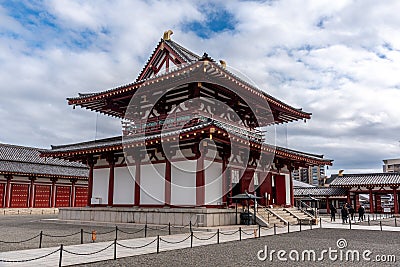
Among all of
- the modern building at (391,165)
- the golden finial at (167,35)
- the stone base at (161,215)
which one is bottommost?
the stone base at (161,215)

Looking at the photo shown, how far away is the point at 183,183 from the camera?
22344 millimetres

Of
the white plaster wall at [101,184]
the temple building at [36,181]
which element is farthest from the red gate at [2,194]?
the white plaster wall at [101,184]

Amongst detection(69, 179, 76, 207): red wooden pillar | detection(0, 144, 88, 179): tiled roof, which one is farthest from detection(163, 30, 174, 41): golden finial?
detection(69, 179, 76, 207): red wooden pillar

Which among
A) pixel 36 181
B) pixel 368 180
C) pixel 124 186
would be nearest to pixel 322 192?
pixel 368 180

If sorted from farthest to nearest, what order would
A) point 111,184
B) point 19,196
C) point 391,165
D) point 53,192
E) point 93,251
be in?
1. point 391,165
2. point 53,192
3. point 19,196
4. point 111,184
5. point 93,251

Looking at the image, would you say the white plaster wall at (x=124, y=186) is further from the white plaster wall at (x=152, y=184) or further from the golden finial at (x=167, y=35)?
the golden finial at (x=167, y=35)

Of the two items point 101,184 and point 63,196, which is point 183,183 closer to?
point 101,184

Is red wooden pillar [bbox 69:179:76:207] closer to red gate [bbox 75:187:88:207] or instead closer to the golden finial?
red gate [bbox 75:187:88:207]

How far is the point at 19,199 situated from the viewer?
4262 cm

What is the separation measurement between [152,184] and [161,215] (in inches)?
102

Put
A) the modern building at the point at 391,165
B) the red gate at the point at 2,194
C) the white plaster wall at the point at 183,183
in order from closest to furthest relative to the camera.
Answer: the white plaster wall at the point at 183,183, the red gate at the point at 2,194, the modern building at the point at 391,165

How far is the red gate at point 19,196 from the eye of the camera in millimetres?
42203

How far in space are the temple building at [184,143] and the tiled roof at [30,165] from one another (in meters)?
17.4

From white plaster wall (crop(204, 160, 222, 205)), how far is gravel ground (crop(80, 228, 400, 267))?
17.4 ft
